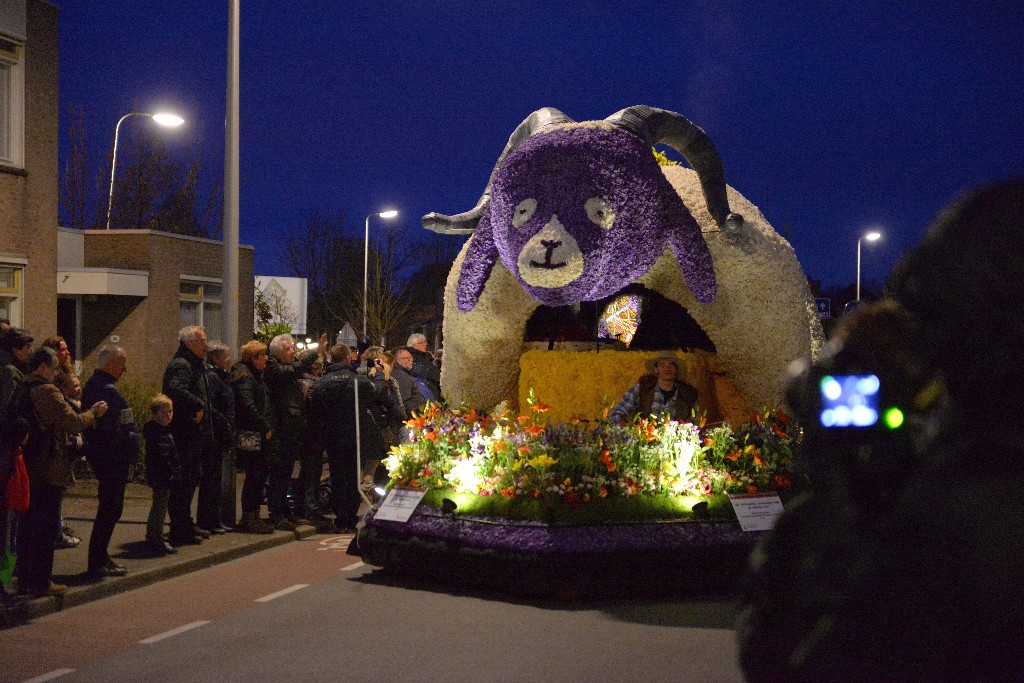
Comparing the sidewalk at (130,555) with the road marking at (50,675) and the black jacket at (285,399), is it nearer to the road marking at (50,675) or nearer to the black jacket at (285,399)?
the black jacket at (285,399)

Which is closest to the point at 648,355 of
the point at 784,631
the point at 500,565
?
the point at 500,565

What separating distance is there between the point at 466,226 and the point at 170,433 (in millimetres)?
3291

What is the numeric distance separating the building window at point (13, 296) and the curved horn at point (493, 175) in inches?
379

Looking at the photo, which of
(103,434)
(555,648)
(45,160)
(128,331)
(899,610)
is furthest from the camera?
(128,331)

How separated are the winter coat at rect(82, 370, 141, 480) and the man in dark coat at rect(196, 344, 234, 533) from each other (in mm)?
1820

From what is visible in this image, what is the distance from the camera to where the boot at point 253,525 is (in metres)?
10.9

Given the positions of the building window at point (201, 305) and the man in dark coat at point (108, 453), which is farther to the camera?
the building window at point (201, 305)

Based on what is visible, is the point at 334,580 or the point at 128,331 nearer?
the point at 334,580

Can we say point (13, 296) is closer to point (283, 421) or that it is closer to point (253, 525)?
point (283, 421)

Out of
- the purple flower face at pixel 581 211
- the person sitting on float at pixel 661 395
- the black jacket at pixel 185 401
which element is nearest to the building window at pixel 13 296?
the black jacket at pixel 185 401

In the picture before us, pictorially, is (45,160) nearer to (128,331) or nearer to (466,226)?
(128,331)

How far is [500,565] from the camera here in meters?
7.67

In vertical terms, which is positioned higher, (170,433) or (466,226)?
(466,226)

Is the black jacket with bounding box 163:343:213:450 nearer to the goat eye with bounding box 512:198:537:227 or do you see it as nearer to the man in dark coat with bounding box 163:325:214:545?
the man in dark coat with bounding box 163:325:214:545
